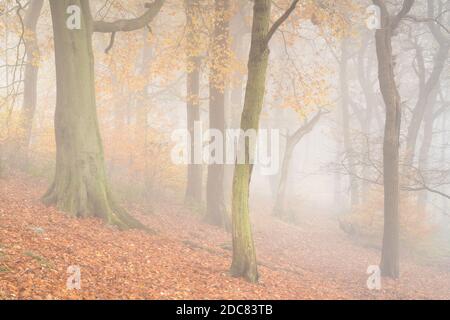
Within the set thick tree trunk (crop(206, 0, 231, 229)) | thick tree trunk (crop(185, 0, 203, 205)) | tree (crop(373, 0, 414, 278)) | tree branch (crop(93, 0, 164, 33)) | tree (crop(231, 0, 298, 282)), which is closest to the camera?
tree (crop(231, 0, 298, 282))

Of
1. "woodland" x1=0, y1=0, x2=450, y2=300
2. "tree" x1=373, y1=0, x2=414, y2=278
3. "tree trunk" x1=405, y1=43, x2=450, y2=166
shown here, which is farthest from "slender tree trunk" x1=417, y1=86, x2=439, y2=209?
"tree" x1=373, y1=0, x2=414, y2=278

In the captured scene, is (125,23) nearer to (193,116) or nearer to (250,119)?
(250,119)

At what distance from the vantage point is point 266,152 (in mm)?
36781

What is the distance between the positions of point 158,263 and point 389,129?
8.98m

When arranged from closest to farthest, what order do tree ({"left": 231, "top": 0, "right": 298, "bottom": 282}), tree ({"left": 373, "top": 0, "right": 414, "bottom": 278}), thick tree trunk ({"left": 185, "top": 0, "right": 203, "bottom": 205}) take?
tree ({"left": 231, "top": 0, "right": 298, "bottom": 282}), tree ({"left": 373, "top": 0, "right": 414, "bottom": 278}), thick tree trunk ({"left": 185, "top": 0, "right": 203, "bottom": 205})

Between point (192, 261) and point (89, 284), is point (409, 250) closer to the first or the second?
point (192, 261)

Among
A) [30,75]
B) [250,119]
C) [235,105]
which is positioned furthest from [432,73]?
[30,75]

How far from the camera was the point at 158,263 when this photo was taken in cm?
888

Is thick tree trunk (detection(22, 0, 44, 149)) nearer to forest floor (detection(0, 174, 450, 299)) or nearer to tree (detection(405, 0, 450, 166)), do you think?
forest floor (detection(0, 174, 450, 299))

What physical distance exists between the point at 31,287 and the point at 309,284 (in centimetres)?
726

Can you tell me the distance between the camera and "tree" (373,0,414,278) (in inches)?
528

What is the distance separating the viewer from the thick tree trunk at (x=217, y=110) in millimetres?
14875

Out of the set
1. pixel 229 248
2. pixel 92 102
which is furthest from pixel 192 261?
pixel 92 102

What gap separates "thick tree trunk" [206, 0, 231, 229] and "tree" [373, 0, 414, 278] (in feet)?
17.6
